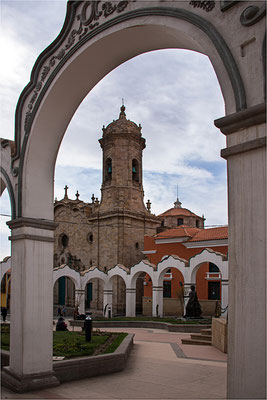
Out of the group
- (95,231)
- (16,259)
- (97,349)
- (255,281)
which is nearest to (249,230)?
(255,281)

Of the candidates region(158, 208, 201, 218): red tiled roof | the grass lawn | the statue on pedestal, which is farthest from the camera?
region(158, 208, 201, 218): red tiled roof

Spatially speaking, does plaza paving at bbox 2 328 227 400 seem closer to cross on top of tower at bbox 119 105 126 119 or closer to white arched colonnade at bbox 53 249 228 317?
white arched colonnade at bbox 53 249 228 317

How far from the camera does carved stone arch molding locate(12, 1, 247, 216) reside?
11.7ft

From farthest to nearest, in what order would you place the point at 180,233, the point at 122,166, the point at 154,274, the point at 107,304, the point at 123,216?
the point at 122,166 → the point at 123,216 → the point at 180,233 → the point at 107,304 → the point at 154,274

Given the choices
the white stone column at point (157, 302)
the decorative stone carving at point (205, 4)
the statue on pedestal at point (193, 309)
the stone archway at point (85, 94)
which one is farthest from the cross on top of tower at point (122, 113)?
the decorative stone carving at point (205, 4)

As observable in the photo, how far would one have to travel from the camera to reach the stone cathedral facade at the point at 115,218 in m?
31.5

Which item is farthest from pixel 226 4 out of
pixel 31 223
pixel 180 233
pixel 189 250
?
pixel 180 233

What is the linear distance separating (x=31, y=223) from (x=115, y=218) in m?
25.3

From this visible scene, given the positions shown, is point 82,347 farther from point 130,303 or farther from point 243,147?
point 130,303

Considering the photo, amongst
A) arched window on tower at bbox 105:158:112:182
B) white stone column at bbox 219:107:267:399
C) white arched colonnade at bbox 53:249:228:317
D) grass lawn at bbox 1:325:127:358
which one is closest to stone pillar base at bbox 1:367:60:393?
grass lawn at bbox 1:325:127:358

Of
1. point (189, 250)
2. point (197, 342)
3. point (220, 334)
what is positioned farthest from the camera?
point (189, 250)

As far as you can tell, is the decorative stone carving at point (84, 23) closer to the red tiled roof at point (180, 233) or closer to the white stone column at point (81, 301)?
the white stone column at point (81, 301)

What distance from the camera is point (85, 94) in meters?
6.16

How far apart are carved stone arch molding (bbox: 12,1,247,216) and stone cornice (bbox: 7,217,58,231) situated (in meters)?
0.15
